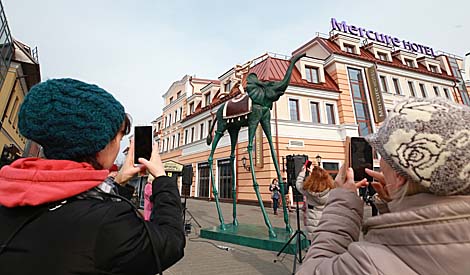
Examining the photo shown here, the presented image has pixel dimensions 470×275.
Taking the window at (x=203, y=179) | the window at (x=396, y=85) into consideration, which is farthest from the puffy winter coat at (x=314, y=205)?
the window at (x=396, y=85)

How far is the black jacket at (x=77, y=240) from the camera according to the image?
30.8 inches

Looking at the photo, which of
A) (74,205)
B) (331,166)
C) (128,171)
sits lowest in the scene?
(74,205)

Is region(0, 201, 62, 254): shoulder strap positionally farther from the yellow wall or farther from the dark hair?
the yellow wall

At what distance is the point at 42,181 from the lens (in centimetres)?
85

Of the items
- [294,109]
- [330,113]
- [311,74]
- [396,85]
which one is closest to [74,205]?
[294,109]

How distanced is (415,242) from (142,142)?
1.35 metres

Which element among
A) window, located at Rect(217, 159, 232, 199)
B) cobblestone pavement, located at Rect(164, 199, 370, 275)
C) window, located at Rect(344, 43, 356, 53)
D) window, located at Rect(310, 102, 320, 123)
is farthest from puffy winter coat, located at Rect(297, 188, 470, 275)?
window, located at Rect(344, 43, 356, 53)

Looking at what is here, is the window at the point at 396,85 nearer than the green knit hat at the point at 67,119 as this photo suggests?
No

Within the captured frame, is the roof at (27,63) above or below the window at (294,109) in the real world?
above

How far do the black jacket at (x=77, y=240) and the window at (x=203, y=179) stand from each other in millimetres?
18448

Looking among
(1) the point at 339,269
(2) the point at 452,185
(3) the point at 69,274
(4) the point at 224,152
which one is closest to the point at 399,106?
(2) the point at 452,185

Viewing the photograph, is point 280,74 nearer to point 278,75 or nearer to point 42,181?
point 278,75

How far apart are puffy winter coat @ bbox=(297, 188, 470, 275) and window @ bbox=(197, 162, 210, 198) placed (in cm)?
1851

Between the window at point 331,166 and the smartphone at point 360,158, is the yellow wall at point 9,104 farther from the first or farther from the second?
the window at point 331,166
